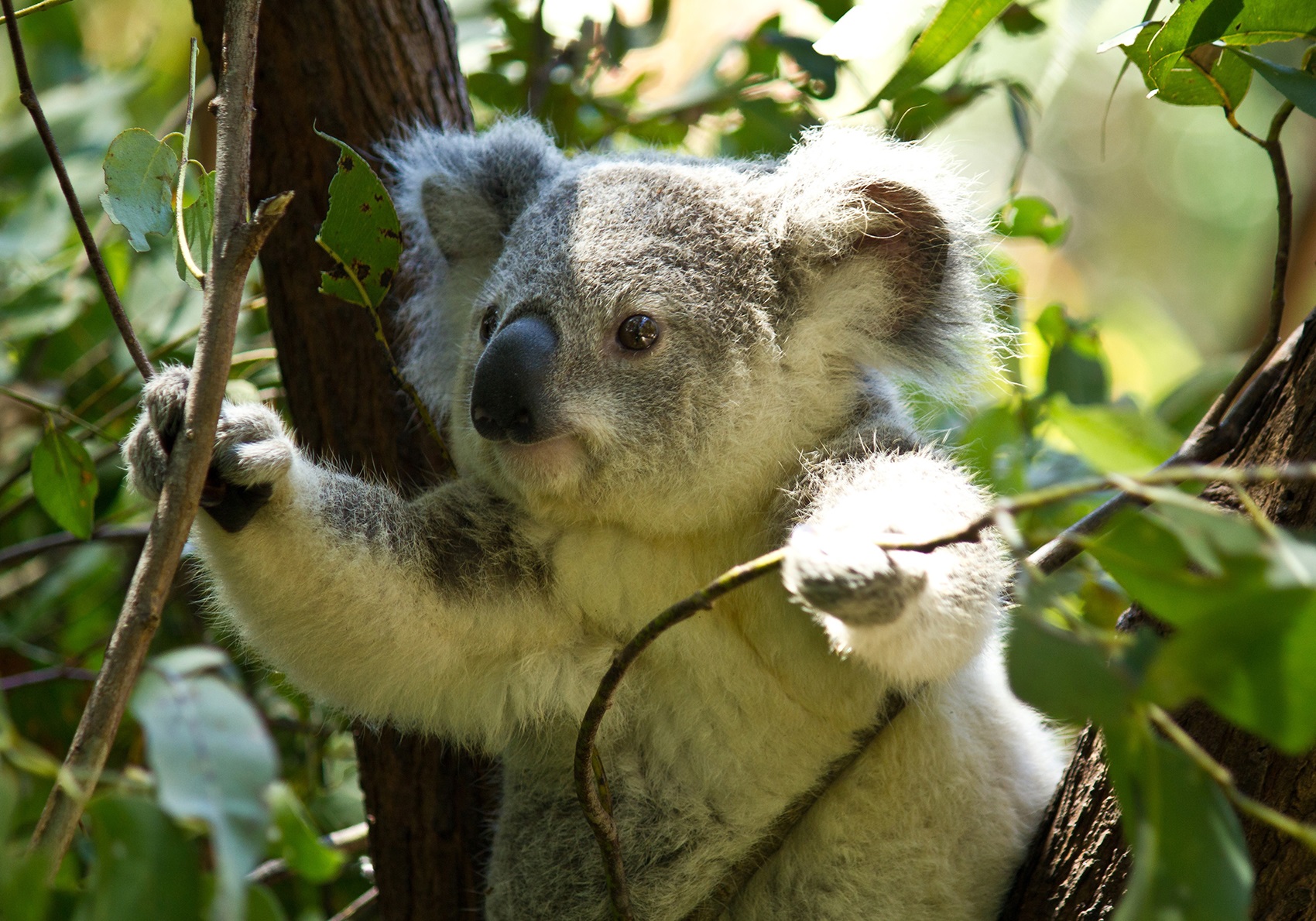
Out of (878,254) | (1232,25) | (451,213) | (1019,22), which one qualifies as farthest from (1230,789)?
(1019,22)

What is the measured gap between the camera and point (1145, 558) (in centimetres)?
93

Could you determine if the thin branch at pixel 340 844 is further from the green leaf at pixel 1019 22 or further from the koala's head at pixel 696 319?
the green leaf at pixel 1019 22

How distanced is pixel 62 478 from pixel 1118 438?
197 centimetres

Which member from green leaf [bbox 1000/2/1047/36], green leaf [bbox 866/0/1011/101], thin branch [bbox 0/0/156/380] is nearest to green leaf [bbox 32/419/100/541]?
thin branch [bbox 0/0/156/380]

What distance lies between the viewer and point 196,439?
1173 millimetres

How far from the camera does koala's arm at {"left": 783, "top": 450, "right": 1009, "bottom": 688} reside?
4.33 ft

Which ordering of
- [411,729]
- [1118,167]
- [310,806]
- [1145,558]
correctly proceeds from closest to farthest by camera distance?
[1145,558]
[411,729]
[310,806]
[1118,167]

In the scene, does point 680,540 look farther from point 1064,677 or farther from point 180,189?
point 1064,677

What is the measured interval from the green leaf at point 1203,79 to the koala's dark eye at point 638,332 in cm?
80

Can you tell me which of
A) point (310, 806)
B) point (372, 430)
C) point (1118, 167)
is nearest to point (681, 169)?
point (372, 430)

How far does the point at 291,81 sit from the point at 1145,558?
78.7 inches

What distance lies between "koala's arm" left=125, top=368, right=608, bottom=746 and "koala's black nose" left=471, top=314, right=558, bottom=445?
276mm

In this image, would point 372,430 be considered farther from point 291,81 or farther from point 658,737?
point 658,737

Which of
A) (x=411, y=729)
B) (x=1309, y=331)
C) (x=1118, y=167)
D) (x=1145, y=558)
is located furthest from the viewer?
(x=1118, y=167)
